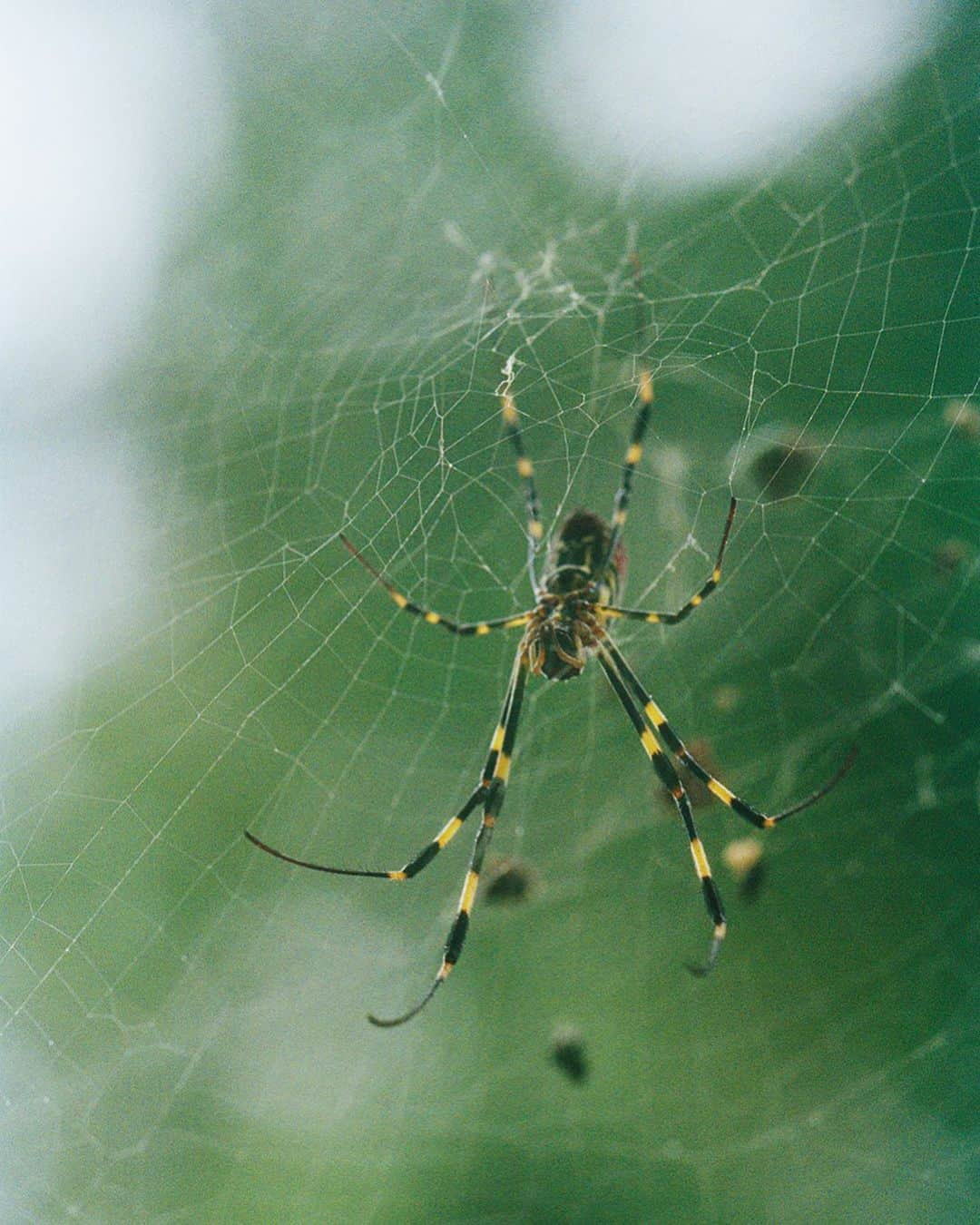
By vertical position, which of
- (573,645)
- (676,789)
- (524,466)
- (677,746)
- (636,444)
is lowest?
(676,789)

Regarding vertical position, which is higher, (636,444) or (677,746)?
(636,444)

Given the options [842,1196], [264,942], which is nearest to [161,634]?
[264,942]

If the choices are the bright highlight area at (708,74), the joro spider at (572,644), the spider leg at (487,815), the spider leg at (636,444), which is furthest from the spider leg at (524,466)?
the bright highlight area at (708,74)

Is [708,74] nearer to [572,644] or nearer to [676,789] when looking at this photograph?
[572,644]

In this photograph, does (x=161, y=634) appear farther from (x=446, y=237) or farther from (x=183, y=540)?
(x=446, y=237)

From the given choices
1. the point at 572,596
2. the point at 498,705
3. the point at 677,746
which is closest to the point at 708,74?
the point at 572,596

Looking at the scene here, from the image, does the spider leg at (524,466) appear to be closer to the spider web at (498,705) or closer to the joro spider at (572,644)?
the joro spider at (572,644)

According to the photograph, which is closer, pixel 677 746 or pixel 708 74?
pixel 677 746

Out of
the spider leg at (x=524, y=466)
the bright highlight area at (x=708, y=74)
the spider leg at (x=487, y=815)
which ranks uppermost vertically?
the bright highlight area at (x=708, y=74)
